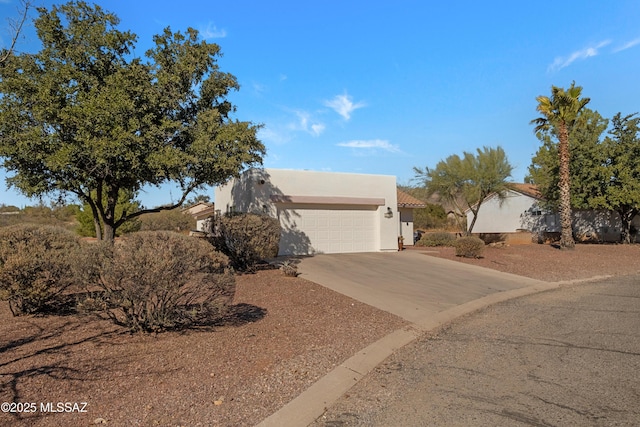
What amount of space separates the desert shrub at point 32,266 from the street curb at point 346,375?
4.35 m

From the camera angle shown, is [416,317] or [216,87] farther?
[216,87]

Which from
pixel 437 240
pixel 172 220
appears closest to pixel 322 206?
pixel 437 240

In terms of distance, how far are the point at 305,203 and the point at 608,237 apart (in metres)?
25.5

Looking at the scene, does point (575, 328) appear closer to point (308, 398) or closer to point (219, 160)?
point (308, 398)

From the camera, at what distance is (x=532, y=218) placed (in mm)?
35969

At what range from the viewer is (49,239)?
7.63 m

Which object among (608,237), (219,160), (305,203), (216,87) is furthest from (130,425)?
(608,237)

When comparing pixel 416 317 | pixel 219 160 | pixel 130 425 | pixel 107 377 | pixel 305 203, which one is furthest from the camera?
pixel 305 203

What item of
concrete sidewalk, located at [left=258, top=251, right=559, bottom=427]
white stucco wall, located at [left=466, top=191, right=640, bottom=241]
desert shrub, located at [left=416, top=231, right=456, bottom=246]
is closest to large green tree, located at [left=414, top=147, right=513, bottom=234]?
desert shrub, located at [left=416, top=231, right=456, bottom=246]

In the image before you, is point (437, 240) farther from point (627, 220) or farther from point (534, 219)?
point (534, 219)

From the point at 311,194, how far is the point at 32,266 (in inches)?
541

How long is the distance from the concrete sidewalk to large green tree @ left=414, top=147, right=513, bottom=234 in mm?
11031

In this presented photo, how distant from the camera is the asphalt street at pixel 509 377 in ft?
13.1

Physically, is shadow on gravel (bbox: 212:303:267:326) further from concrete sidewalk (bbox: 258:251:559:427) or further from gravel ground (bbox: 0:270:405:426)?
concrete sidewalk (bbox: 258:251:559:427)
